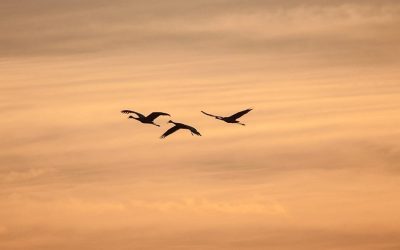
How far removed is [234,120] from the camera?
114250 mm

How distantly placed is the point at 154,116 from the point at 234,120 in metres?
9.91

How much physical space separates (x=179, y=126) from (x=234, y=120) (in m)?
6.83

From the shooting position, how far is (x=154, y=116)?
A: 114562 millimetres

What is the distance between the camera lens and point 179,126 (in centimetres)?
11412

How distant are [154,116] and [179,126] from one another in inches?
133
